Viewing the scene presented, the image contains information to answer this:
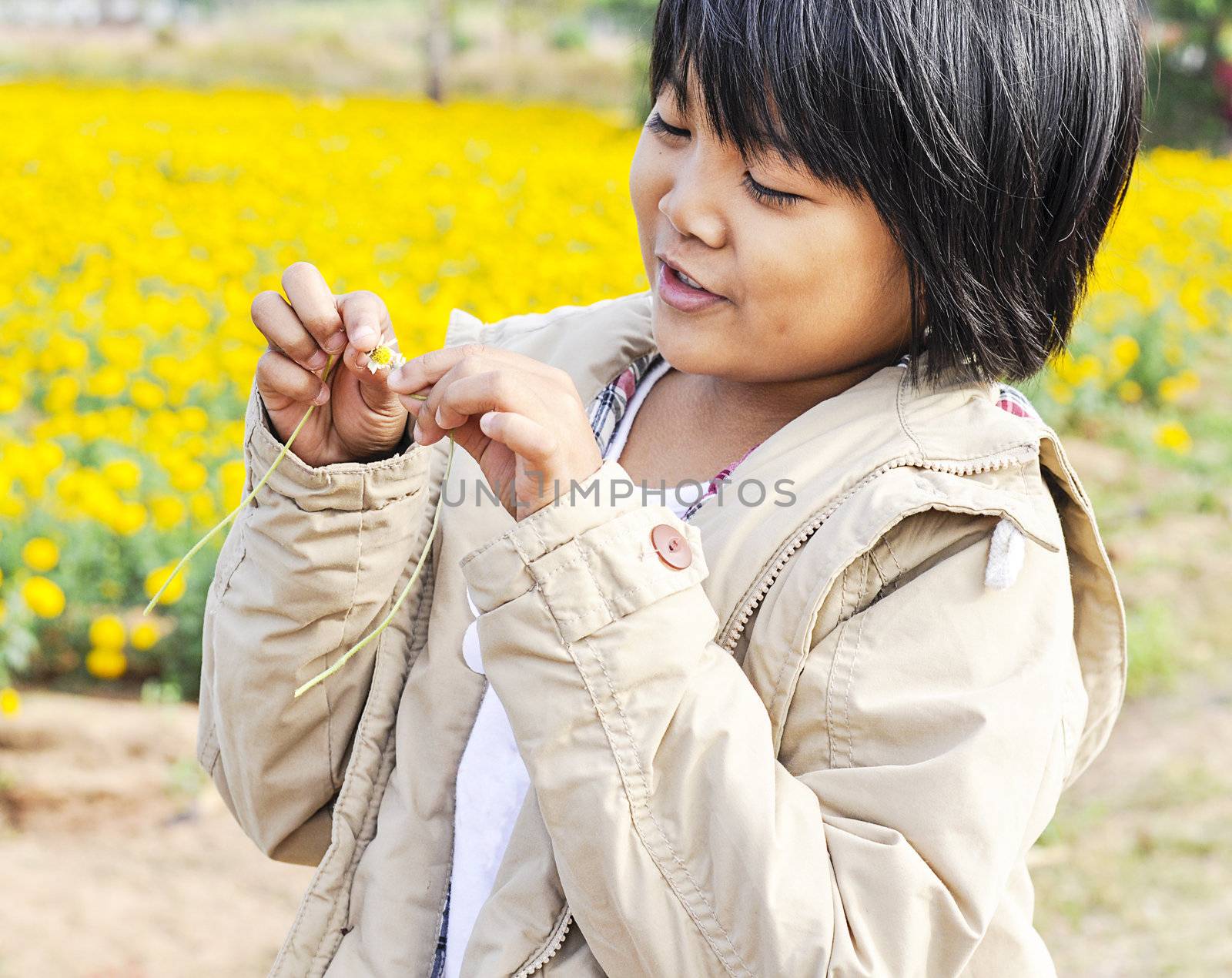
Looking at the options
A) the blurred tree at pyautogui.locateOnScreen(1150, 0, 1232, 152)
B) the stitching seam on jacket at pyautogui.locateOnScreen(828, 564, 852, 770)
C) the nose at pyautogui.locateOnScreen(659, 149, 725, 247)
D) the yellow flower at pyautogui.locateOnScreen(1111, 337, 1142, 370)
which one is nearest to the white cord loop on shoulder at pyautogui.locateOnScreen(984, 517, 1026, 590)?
the stitching seam on jacket at pyautogui.locateOnScreen(828, 564, 852, 770)

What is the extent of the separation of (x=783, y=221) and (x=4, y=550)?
2.71 m

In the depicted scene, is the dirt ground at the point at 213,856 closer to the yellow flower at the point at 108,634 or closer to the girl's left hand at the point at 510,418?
the yellow flower at the point at 108,634

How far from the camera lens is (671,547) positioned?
0.99 metres

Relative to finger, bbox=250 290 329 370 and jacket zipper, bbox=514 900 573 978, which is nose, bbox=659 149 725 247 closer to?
finger, bbox=250 290 329 370

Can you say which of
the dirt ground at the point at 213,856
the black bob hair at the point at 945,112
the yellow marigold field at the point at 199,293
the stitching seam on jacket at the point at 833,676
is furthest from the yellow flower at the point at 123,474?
the stitching seam on jacket at the point at 833,676

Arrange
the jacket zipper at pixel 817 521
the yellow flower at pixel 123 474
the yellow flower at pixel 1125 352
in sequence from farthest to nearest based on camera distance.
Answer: the yellow flower at pixel 1125 352, the yellow flower at pixel 123 474, the jacket zipper at pixel 817 521

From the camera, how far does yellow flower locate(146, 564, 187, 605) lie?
279 cm

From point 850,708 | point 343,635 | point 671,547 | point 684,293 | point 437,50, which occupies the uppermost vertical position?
point 684,293

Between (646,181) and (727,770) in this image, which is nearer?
(727,770)

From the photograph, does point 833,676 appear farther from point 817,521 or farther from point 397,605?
point 397,605

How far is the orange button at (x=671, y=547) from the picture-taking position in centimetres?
99

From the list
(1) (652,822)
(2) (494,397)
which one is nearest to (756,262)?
(2) (494,397)

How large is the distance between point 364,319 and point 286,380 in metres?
0.10

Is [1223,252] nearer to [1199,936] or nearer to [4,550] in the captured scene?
[1199,936]
